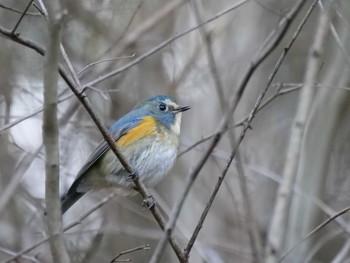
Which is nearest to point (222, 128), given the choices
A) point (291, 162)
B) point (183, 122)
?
point (291, 162)

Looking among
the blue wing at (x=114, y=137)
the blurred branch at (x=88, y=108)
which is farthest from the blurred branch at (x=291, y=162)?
the blue wing at (x=114, y=137)

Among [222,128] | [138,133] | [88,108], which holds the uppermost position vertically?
[138,133]

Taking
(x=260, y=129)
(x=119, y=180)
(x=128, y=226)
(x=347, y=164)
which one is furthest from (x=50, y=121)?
(x=260, y=129)

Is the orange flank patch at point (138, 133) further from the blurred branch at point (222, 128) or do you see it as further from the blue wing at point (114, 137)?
the blurred branch at point (222, 128)

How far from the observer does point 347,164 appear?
23.5ft

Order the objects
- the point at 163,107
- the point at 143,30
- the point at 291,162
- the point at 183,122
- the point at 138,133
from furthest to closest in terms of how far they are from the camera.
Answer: the point at 183,122 < the point at 143,30 < the point at 163,107 < the point at 138,133 < the point at 291,162

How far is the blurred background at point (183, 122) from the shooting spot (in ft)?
18.9

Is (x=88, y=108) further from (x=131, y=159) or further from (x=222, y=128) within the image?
(x=131, y=159)

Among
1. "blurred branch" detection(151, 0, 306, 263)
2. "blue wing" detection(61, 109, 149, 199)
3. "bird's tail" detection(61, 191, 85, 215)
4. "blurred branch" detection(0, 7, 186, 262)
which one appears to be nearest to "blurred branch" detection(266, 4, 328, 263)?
"blurred branch" detection(151, 0, 306, 263)

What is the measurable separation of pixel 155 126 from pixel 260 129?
3599mm

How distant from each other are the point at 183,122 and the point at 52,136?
509cm

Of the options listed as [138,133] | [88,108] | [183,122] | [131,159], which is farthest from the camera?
[183,122]

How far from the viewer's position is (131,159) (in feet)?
15.9

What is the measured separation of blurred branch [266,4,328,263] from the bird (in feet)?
7.12
